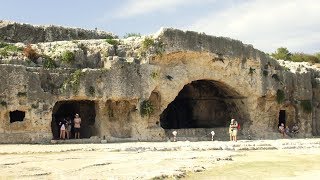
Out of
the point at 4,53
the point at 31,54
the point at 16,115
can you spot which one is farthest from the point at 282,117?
the point at 4,53

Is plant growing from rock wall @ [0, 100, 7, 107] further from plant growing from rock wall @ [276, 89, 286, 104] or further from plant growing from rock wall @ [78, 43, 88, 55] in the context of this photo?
plant growing from rock wall @ [276, 89, 286, 104]

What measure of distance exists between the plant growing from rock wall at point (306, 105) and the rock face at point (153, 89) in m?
0.03

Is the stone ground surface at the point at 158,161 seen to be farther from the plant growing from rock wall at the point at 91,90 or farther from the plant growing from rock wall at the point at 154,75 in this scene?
the plant growing from rock wall at the point at 154,75

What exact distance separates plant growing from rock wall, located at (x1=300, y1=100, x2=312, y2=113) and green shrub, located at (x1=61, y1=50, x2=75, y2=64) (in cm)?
1540

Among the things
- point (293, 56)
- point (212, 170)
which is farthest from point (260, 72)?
point (293, 56)

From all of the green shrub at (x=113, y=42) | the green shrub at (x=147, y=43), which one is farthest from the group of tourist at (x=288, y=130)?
the green shrub at (x=113, y=42)

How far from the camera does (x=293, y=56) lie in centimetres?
5088

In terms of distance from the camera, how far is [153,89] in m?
25.2

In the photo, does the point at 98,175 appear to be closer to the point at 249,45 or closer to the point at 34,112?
the point at 34,112

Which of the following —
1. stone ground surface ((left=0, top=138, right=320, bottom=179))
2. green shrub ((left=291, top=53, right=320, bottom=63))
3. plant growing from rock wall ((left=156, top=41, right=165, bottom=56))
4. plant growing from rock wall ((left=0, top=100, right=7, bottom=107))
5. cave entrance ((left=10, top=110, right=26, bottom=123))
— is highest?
green shrub ((left=291, top=53, right=320, bottom=63))

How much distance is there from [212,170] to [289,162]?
12.7ft

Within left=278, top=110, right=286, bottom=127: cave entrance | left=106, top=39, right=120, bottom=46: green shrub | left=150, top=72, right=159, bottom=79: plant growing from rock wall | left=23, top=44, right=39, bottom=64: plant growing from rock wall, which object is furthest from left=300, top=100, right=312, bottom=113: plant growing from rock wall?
left=23, top=44, right=39, bottom=64: plant growing from rock wall

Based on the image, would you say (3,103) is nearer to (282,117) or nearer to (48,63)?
(48,63)

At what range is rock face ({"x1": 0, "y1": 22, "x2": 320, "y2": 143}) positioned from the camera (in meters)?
22.0
